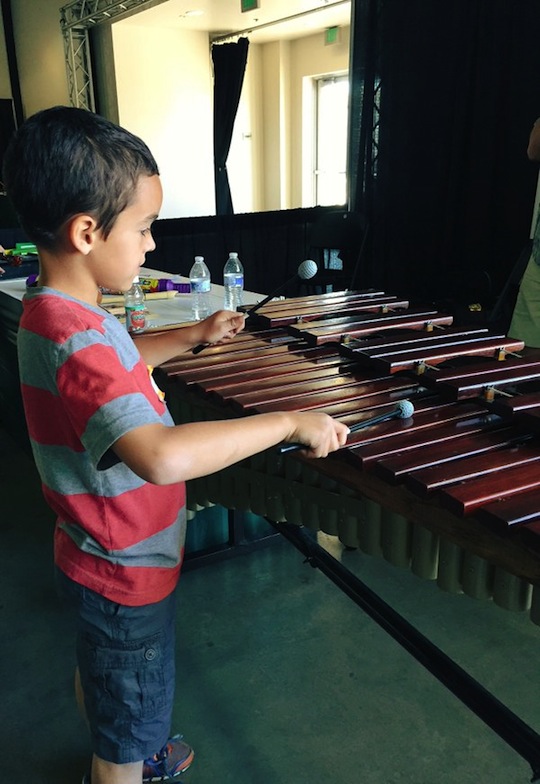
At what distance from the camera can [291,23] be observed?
364 inches

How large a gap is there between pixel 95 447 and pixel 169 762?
1.24 metres

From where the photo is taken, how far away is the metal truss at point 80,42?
29.8 feet

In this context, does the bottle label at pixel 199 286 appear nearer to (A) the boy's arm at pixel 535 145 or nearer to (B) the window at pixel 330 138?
(A) the boy's arm at pixel 535 145

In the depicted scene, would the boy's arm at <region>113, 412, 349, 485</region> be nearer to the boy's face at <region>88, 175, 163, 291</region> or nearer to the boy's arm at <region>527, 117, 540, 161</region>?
the boy's face at <region>88, 175, 163, 291</region>

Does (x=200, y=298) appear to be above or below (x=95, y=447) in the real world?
below

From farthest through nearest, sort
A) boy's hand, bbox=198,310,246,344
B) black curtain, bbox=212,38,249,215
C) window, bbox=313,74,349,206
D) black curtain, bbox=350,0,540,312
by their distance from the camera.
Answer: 1. window, bbox=313,74,349,206
2. black curtain, bbox=212,38,249,215
3. black curtain, bbox=350,0,540,312
4. boy's hand, bbox=198,310,246,344

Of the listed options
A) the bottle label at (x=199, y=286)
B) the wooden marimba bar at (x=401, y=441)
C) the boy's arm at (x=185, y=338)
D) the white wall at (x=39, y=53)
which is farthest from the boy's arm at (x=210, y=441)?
the white wall at (x=39, y=53)

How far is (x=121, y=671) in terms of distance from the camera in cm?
140

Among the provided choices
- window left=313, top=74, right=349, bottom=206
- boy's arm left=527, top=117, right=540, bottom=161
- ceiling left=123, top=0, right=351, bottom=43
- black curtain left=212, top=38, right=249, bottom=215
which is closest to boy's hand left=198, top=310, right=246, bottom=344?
boy's arm left=527, top=117, right=540, bottom=161

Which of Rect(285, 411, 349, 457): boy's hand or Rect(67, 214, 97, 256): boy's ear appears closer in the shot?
Rect(67, 214, 97, 256): boy's ear

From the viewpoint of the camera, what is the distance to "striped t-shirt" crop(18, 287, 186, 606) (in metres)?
1.09

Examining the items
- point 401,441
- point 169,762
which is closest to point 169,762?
point 169,762

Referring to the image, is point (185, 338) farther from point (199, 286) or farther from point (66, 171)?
point (199, 286)

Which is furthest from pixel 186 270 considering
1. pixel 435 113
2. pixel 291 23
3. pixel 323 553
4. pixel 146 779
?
pixel 146 779
